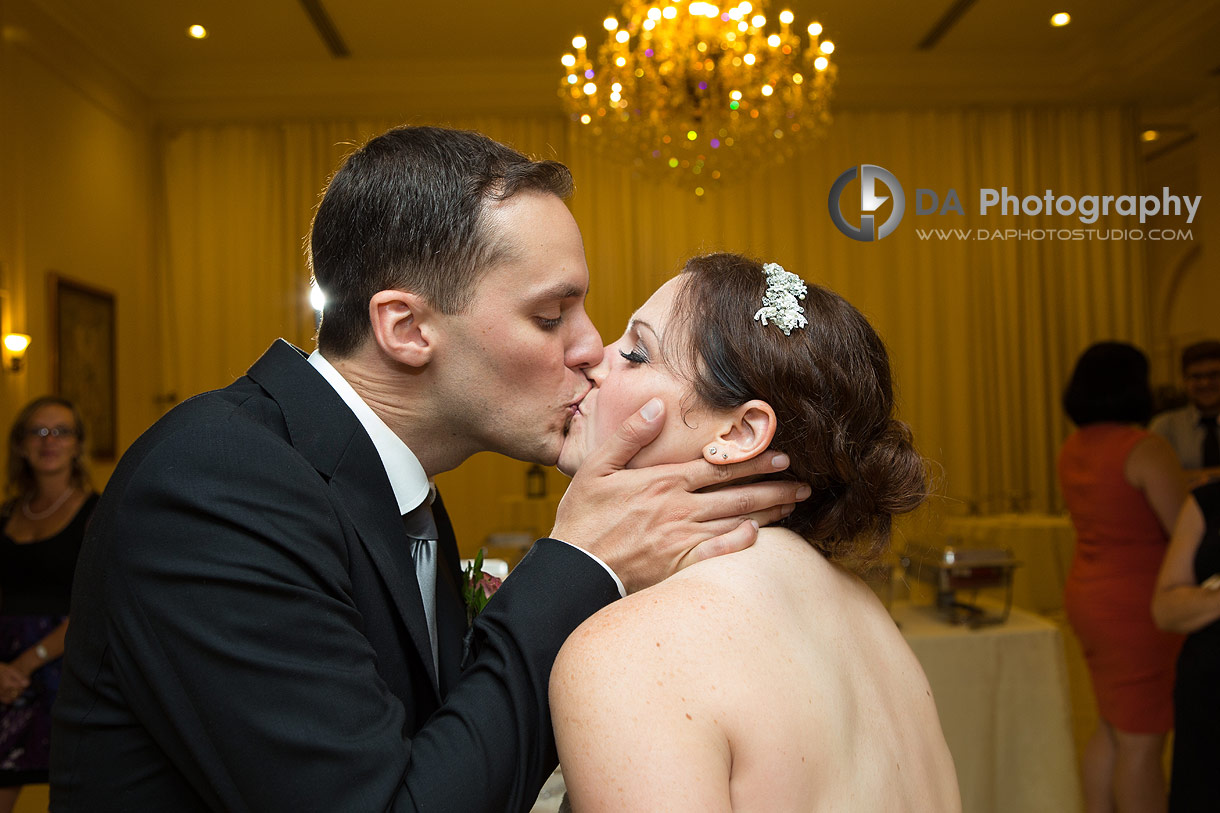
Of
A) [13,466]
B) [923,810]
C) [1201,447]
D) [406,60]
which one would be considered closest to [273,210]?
[406,60]

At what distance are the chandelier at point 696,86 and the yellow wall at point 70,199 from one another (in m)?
3.41

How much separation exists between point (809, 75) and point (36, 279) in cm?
587

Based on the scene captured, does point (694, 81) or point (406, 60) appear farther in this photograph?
point (406, 60)

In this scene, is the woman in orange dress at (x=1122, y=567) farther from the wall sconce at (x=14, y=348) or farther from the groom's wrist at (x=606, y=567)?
the wall sconce at (x=14, y=348)

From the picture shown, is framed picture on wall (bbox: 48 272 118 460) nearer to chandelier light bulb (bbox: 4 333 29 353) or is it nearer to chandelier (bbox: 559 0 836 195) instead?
chandelier light bulb (bbox: 4 333 29 353)

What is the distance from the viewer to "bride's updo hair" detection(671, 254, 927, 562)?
1.32m

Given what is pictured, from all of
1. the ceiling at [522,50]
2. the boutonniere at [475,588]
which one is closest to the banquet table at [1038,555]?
the ceiling at [522,50]

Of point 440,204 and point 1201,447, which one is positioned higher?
point 440,204

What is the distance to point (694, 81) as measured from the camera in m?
4.80

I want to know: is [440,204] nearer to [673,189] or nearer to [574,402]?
[574,402]

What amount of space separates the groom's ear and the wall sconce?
508 cm

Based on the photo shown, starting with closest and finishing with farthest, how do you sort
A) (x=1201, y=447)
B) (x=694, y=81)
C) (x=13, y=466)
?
(x=13, y=466), (x=694, y=81), (x=1201, y=447)

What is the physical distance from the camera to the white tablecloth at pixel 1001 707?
10.9ft

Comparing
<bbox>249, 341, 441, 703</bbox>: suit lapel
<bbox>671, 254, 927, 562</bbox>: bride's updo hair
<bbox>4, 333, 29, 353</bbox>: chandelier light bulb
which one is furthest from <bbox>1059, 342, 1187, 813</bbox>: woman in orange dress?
<bbox>4, 333, 29, 353</bbox>: chandelier light bulb
